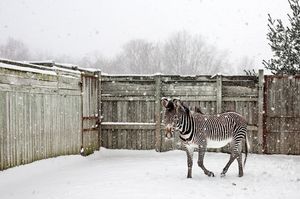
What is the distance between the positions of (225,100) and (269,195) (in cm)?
587

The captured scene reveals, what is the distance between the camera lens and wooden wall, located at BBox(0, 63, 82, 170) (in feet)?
28.2

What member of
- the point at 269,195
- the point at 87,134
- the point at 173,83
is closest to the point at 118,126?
the point at 87,134

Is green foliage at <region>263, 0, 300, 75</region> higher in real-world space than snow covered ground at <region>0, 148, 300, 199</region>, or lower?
higher

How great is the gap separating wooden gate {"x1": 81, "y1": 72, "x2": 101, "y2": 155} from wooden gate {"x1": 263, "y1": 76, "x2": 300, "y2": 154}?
5486 millimetres

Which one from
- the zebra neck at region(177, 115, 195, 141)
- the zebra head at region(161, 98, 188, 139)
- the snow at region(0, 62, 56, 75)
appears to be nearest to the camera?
the snow at region(0, 62, 56, 75)

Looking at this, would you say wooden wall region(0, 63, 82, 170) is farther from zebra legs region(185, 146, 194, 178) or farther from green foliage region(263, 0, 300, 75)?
green foliage region(263, 0, 300, 75)

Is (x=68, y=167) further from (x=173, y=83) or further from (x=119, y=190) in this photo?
(x=173, y=83)

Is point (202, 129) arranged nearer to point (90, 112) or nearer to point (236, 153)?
point (236, 153)

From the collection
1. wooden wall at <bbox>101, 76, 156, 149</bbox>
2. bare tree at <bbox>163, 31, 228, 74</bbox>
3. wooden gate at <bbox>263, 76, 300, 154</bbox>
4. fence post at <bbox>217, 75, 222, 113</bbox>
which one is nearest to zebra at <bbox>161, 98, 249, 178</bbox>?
Answer: fence post at <bbox>217, 75, 222, 113</bbox>

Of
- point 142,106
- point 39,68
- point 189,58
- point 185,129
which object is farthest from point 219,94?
point 189,58

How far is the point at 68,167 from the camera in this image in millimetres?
10641

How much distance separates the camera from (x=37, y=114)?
997cm

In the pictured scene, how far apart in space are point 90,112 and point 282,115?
6135mm

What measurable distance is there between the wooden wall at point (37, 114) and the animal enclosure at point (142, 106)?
28mm
